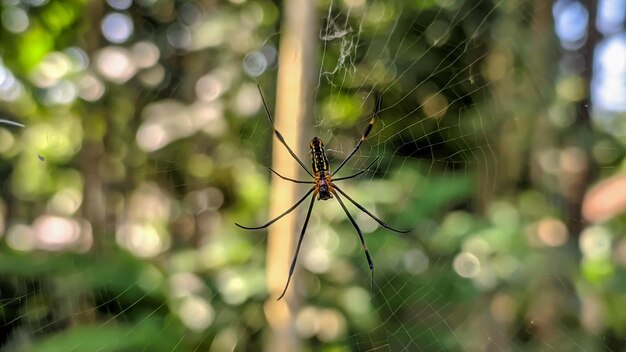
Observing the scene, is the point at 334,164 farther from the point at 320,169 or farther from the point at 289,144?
the point at 289,144

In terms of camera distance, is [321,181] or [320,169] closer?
[320,169]

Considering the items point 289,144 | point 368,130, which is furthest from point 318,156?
point 289,144

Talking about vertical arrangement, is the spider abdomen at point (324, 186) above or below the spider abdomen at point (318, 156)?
below

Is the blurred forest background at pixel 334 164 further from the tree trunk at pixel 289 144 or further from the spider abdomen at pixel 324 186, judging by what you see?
the tree trunk at pixel 289 144

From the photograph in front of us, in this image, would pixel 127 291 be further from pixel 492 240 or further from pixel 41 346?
pixel 492 240

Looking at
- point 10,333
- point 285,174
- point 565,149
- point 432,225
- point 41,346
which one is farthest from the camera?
point 565,149

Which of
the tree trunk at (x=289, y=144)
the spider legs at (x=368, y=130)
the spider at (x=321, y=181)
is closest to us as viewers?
the tree trunk at (x=289, y=144)

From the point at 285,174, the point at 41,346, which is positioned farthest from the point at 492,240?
the point at 41,346

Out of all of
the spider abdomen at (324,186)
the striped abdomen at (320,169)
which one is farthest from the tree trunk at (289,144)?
the spider abdomen at (324,186)
